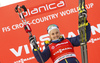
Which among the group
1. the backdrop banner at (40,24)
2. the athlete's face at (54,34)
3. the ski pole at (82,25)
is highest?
the ski pole at (82,25)

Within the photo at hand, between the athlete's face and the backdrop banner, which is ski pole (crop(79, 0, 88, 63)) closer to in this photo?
the athlete's face

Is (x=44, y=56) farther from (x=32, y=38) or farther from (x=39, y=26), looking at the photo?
(x=39, y=26)

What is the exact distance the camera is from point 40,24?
2.51 meters

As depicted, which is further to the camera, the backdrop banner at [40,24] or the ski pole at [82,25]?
the backdrop banner at [40,24]

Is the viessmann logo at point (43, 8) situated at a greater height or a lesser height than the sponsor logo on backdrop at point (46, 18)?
greater

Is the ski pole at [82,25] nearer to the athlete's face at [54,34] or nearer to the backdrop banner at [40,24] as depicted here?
the athlete's face at [54,34]

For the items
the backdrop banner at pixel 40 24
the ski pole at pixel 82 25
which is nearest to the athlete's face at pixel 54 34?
the ski pole at pixel 82 25

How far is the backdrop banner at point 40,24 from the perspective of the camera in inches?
97.5

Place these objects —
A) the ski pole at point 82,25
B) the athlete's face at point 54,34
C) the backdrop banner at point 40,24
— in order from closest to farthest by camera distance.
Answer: the ski pole at point 82,25 < the athlete's face at point 54,34 < the backdrop banner at point 40,24

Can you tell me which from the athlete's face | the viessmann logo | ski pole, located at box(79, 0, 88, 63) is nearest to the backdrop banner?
the viessmann logo

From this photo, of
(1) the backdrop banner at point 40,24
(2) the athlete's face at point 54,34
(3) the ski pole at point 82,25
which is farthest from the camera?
(1) the backdrop banner at point 40,24

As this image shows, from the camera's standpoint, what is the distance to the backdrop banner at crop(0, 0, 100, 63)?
2.48 metres

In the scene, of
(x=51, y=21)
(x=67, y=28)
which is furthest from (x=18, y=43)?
(x=67, y=28)

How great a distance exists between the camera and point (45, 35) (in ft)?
8.21
